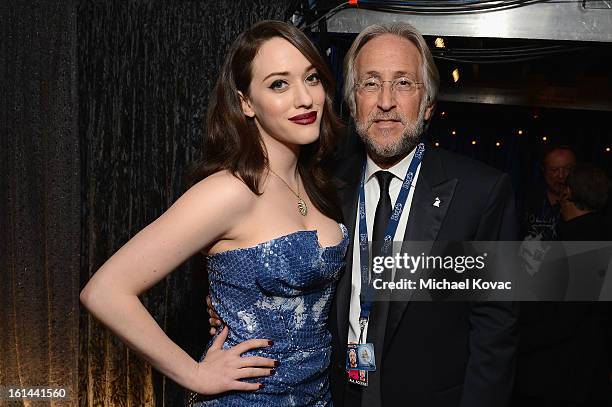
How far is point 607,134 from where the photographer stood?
4.98 metres

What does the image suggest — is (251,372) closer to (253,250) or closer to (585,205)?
(253,250)

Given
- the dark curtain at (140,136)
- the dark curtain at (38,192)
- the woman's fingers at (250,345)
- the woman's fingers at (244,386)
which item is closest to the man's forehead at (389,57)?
the dark curtain at (140,136)

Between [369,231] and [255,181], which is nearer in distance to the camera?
[255,181]

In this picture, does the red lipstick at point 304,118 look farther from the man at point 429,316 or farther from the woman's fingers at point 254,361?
the woman's fingers at point 254,361

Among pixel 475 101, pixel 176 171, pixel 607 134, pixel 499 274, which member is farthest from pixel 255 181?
pixel 607 134

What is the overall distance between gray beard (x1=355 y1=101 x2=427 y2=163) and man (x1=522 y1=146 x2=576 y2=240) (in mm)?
1607

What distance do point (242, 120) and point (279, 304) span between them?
1.73 feet

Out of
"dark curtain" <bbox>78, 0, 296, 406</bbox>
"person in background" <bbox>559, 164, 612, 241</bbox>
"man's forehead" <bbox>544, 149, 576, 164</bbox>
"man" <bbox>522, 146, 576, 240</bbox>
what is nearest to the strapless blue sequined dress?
"dark curtain" <bbox>78, 0, 296, 406</bbox>

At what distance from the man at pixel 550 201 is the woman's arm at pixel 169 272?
2.21 meters

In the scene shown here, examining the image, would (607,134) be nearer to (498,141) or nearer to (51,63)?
(498,141)

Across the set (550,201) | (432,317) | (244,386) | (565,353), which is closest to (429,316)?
(432,317)

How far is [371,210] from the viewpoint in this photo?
1.94 metres

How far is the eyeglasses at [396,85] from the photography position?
1.95m

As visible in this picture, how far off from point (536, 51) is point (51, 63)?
2.14 meters
